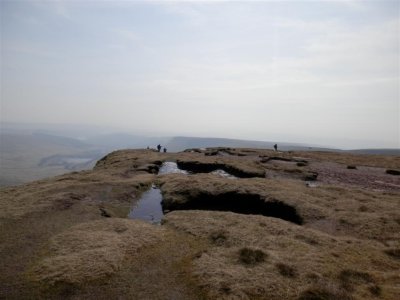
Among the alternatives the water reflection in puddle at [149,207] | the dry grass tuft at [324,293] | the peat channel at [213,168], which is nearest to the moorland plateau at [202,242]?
the dry grass tuft at [324,293]

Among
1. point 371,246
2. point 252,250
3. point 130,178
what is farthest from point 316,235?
point 130,178

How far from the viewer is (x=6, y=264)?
25.0 meters

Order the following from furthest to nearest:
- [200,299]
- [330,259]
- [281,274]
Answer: [330,259] → [281,274] → [200,299]

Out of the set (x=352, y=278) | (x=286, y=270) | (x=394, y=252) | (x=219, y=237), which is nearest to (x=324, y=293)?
(x=286, y=270)

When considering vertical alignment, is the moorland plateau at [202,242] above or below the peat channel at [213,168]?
below

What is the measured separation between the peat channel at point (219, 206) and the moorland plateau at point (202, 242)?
15 centimetres

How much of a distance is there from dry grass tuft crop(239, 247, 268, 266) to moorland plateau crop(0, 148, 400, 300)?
0.08 meters

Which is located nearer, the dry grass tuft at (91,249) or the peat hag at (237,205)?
the dry grass tuft at (91,249)

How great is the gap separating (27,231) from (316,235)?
89.9 feet

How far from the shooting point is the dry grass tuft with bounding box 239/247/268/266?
2583cm

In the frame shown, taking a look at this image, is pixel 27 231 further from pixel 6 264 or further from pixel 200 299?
pixel 200 299

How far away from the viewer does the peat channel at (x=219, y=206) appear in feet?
130

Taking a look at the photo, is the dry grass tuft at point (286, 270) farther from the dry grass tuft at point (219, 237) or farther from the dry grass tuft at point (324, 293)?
the dry grass tuft at point (219, 237)

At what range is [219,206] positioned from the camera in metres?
43.3
